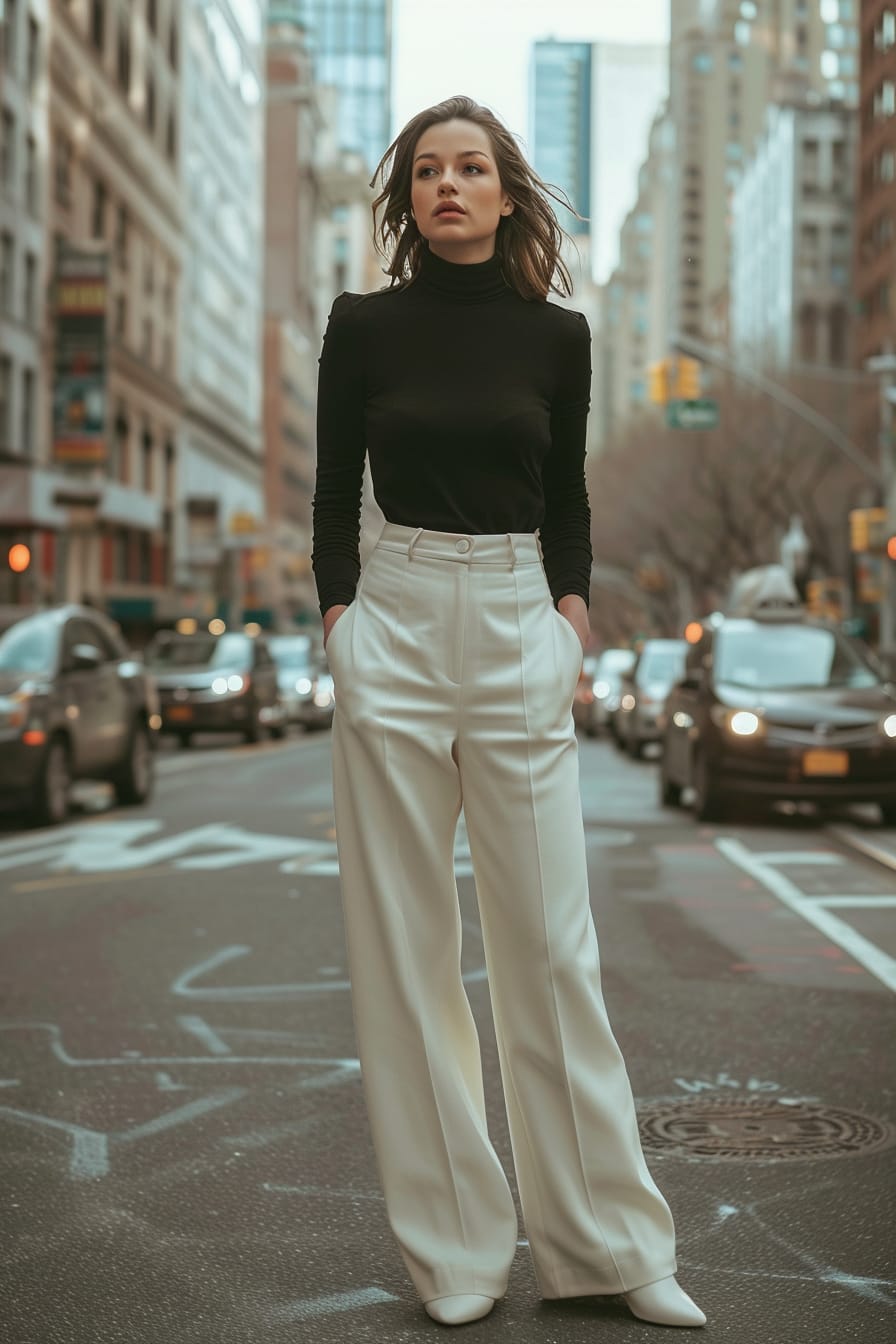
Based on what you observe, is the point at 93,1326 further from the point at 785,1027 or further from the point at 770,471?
the point at 770,471

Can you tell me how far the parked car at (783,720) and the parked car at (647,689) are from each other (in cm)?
967

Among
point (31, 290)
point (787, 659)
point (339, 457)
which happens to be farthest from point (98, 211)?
point (339, 457)

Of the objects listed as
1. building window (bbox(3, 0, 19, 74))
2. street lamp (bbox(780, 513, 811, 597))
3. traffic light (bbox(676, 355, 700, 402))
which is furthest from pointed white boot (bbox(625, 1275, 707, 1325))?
street lamp (bbox(780, 513, 811, 597))

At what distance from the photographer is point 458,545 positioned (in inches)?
138

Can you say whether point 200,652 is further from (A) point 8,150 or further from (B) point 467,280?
(B) point 467,280

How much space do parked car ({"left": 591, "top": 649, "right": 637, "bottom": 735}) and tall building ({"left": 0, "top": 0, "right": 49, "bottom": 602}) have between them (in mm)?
12228

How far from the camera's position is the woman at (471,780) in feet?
11.4

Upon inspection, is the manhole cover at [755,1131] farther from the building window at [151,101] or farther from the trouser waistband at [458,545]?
the building window at [151,101]

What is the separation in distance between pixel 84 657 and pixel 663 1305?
39.2 ft

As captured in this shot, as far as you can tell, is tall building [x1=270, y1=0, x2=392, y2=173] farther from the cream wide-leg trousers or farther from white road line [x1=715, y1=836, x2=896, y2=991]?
the cream wide-leg trousers

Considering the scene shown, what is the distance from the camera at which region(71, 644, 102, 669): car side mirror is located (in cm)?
1488

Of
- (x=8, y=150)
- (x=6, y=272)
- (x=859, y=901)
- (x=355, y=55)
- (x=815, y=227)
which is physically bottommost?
(x=859, y=901)

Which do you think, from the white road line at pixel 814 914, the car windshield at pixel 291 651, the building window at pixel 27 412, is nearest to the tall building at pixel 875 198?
the building window at pixel 27 412

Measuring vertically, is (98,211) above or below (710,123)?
below
